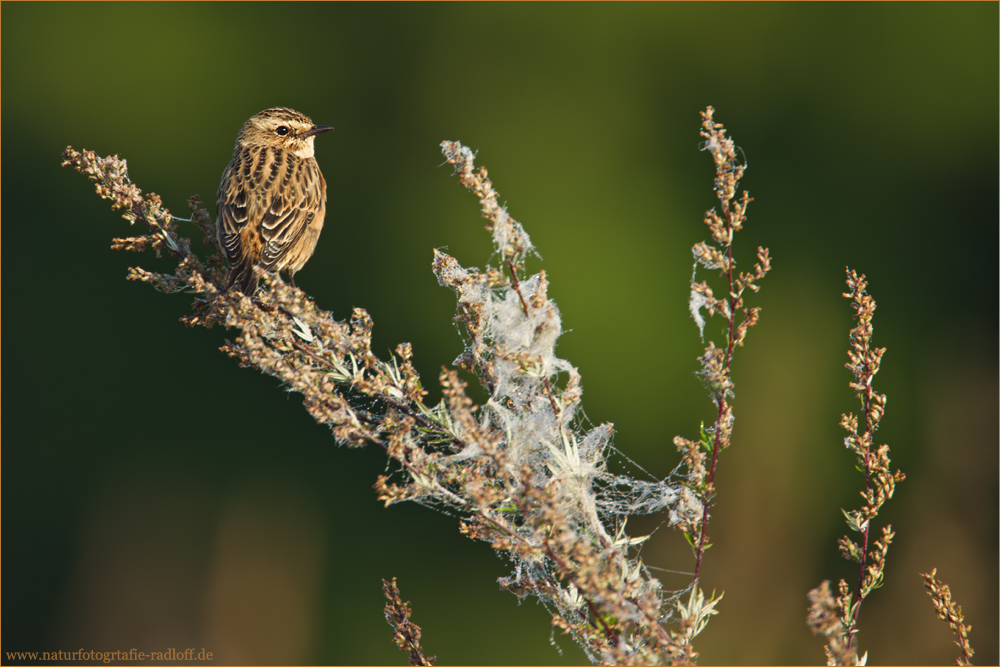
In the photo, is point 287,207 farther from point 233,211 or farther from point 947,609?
point 947,609

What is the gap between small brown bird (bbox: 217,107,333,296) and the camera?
12.8 feet

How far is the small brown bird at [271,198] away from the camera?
154 inches

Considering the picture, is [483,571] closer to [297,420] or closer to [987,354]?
[297,420]

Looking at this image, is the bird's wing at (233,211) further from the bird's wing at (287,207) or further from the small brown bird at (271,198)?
the bird's wing at (287,207)

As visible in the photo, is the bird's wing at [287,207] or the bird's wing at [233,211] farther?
the bird's wing at [287,207]

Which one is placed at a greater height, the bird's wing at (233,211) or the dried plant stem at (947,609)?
the bird's wing at (233,211)

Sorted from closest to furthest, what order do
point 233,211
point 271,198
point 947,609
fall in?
point 947,609
point 233,211
point 271,198

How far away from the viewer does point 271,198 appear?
14.0 feet

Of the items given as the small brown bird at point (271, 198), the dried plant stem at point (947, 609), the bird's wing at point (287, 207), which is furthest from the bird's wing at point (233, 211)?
the dried plant stem at point (947, 609)

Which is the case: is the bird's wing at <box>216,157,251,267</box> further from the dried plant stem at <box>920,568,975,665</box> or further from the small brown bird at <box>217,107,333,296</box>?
the dried plant stem at <box>920,568,975,665</box>

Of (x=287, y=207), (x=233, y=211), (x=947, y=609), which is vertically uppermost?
(x=287, y=207)

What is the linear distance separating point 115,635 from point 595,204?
4547mm

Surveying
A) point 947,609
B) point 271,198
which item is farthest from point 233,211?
point 947,609

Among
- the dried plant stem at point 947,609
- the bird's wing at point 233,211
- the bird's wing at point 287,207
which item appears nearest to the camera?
the dried plant stem at point 947,609
